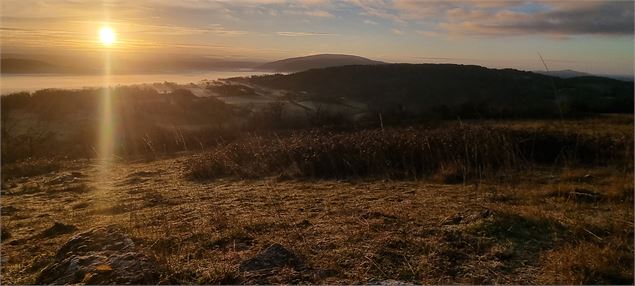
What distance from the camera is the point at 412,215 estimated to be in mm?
4316

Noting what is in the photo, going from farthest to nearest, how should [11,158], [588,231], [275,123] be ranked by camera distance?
[275,123]
[11,158]
[588,231]

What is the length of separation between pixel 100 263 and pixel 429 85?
3790 centimetres

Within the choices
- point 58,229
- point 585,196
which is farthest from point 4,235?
point 585,196

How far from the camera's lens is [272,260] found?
3.18 metres

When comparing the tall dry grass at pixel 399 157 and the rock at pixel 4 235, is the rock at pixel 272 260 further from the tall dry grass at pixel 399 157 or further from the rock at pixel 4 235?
the tall dry grass at pixel 399 157

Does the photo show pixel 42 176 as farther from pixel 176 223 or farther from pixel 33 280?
pixel 33 280

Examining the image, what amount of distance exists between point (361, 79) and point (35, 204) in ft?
121

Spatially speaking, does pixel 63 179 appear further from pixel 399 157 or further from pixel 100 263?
pixel 100 263

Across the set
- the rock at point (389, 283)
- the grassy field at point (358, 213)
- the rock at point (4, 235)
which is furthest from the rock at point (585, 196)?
the rock at point (4, 235)

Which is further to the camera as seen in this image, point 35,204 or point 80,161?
point 80,161

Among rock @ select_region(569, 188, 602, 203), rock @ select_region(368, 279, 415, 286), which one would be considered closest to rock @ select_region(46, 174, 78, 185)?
rock @ select_region(368, 279, 415, 286)

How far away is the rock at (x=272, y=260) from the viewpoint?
311 cm

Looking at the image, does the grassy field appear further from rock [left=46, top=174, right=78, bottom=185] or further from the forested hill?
the forested hill

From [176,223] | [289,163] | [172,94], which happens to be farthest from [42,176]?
[172,94]
